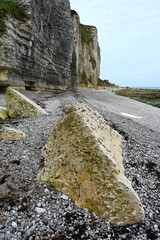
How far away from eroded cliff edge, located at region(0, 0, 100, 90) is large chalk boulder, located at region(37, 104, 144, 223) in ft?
43.1

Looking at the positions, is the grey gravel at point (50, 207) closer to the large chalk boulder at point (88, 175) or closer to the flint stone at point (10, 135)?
the large chalk boulder at point (88, 175)

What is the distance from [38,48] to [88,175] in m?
20.2

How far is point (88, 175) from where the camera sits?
3609 millimetres

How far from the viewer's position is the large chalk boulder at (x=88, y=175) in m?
3.27

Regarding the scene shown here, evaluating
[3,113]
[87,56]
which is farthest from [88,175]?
[87,56]

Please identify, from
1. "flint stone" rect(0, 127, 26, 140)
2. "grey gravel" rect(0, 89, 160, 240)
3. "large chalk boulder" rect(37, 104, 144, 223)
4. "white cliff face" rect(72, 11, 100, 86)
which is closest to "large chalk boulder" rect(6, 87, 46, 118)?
"flint stone" rect(0, 127, 26, 140)

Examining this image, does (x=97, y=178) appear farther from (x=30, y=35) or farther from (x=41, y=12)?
(x=41, y=12)

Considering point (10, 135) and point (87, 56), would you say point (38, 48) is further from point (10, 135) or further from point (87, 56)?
point (87, 56)

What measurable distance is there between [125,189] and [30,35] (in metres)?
19.1

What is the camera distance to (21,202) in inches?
134

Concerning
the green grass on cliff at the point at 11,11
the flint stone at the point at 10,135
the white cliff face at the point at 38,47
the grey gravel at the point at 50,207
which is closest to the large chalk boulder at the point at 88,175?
the grey gravel at the point at 50,207

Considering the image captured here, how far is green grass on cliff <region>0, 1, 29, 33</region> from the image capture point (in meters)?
15.1

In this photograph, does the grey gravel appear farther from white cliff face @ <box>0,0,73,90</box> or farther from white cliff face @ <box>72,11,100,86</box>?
white cliff face @ <box>72,11,100,86</box>

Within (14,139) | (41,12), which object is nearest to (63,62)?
(41,12)
